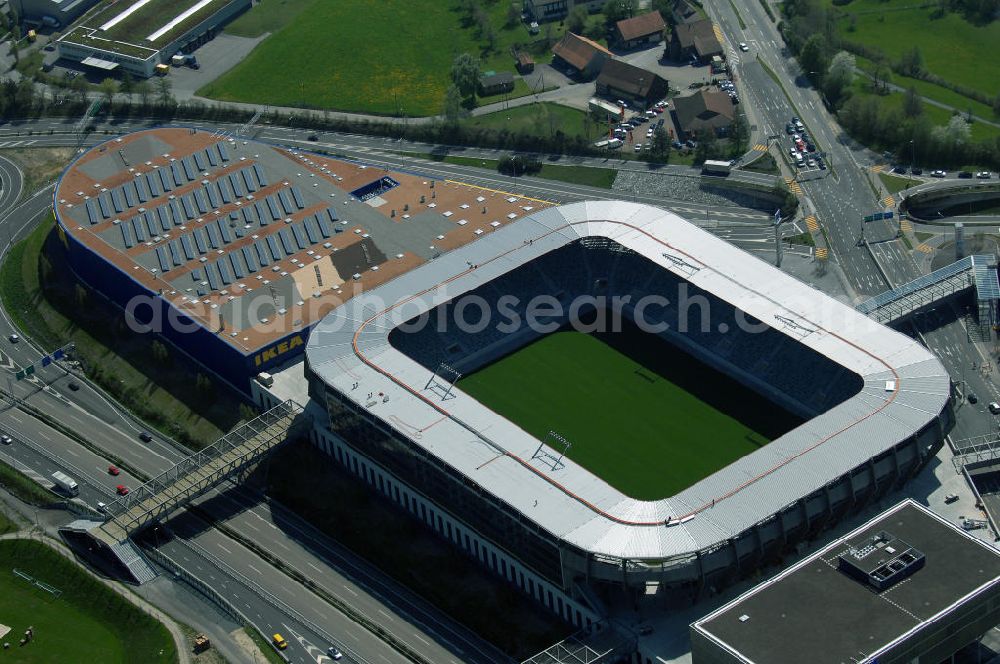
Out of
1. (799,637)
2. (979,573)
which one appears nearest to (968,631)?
(979,573)

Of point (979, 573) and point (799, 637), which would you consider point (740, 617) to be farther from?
point (979, 573)

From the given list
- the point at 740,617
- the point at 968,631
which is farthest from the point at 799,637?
the point at 968,631

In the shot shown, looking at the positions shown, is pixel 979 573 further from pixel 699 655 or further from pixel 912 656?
pixel 699 655

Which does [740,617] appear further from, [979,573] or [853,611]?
[979,573]

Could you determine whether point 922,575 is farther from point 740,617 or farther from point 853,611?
point 740,617

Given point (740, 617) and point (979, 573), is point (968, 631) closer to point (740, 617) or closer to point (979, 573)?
point (979, 573)
